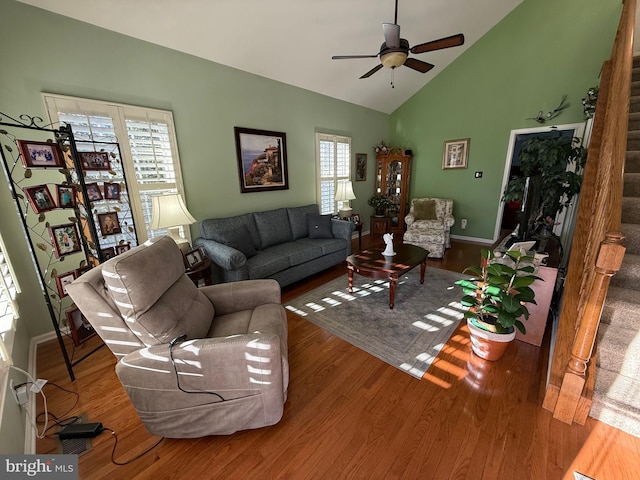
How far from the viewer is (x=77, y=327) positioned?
1820 mm

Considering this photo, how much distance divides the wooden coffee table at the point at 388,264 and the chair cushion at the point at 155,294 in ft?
5.06

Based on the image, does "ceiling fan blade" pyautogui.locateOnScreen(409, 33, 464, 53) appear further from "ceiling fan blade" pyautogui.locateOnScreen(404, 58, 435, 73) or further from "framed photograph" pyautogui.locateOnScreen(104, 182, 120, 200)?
"framed photograph" pyautogui.locateOnScreen(104, 182, 120, 200)

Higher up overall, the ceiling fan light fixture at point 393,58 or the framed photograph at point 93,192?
the ceiling fan light fixture at point 393,58

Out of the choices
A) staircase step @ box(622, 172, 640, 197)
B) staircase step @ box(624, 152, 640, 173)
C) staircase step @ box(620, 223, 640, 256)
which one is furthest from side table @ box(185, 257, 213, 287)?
staircase step @ box(624, 152, 640, 173)

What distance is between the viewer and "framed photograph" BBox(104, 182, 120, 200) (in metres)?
2.15

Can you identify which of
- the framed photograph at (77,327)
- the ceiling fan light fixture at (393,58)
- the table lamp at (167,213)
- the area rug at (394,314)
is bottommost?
the area rug at (394,314)

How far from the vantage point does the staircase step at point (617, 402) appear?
4.42 ft

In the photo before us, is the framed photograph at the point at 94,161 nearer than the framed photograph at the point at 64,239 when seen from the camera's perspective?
No

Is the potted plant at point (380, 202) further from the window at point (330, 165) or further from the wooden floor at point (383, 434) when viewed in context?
the wooden floor at point (383, 434)

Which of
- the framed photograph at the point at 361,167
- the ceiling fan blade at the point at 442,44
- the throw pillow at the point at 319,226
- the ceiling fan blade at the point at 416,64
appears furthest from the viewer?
the framed photograph at the point at 361,167

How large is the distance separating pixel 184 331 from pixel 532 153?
3.36 m

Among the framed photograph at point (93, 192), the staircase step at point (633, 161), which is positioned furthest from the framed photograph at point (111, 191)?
the staircase step at point (633, 161)

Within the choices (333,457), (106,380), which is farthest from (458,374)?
(106,380)

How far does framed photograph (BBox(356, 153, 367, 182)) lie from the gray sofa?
161 centimetres
